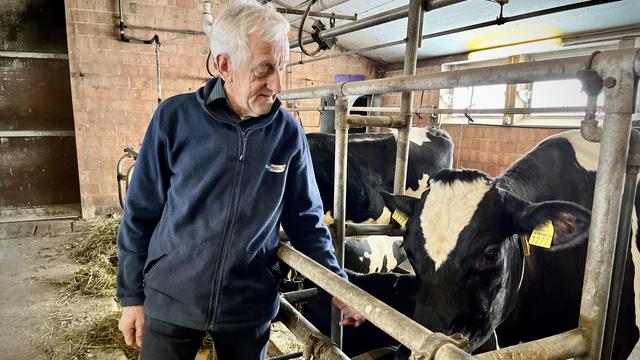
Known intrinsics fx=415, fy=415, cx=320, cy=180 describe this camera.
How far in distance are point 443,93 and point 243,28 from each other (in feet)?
19.1

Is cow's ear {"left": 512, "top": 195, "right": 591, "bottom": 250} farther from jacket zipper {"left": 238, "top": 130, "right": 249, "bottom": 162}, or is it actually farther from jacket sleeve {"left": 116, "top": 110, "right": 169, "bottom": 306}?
jacket sleeve {"left": 116, "top": 110, "right": 169, "bottom": 306}

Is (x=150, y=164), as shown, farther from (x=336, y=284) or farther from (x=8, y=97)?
(x=8, y=97)

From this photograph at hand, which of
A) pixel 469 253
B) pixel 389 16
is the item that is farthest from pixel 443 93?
pixel 469 253

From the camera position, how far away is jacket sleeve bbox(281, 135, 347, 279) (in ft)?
4.20

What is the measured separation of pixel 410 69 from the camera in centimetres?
188

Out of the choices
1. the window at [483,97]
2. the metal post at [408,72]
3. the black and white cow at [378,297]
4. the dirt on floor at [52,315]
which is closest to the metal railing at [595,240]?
the metal post at [408,72]

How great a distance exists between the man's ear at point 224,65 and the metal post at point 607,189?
83 cm

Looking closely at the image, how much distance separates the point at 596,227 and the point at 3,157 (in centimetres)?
689

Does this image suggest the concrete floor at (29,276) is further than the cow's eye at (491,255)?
Yes

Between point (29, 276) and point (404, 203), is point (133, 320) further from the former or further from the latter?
point (29, 276)

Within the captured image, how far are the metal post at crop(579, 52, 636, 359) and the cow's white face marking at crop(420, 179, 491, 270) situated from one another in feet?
2.14

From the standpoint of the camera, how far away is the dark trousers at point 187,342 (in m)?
1.17

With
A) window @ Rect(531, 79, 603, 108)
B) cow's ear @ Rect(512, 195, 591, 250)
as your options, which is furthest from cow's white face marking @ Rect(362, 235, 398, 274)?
window @ Rect(531, 79, 603, 108)

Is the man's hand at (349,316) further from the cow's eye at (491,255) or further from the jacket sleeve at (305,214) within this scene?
the cow's eye at (491,255)
